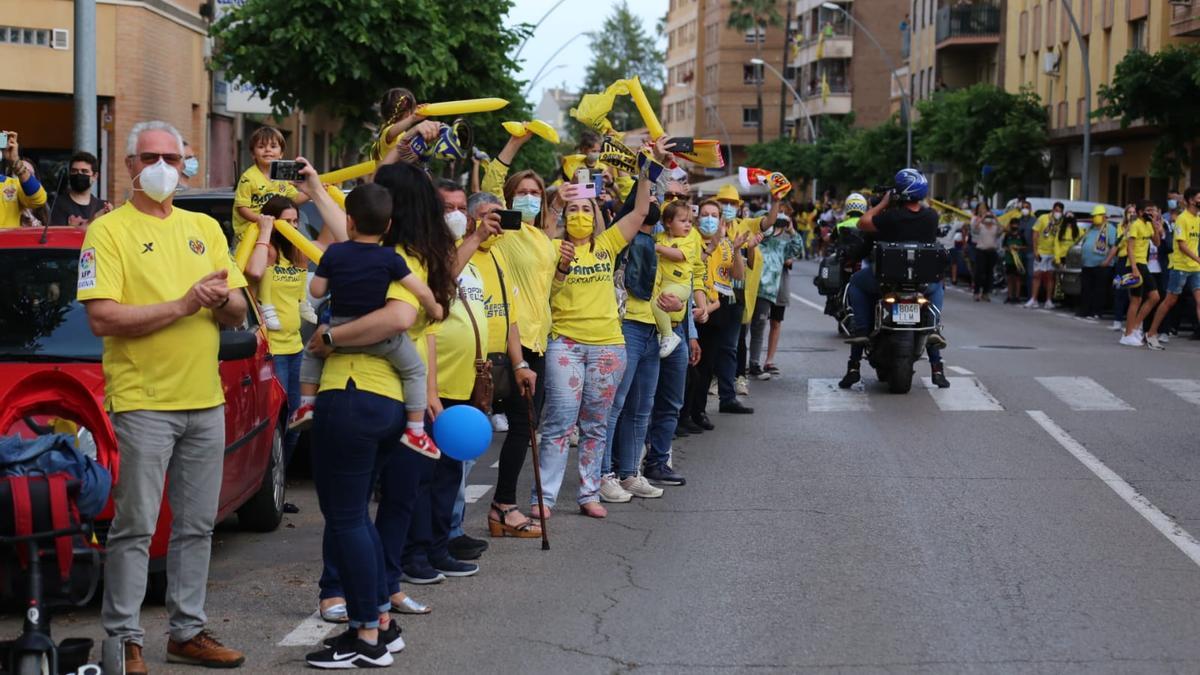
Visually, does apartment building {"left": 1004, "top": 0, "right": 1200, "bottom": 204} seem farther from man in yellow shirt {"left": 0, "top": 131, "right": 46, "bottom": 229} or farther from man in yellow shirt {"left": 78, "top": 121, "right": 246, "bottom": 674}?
man in yellow shirt {"left": 78, "top": 121, "right": 246, "bottom": 674}

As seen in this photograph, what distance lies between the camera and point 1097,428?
549 inches

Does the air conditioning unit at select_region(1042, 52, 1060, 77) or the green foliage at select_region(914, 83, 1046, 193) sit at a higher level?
the air conditioning unit at select_region(1042, 52, 1060, 77)

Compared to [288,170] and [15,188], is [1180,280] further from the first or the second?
[288,170]

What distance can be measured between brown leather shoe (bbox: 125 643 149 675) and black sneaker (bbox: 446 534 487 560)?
2620mm

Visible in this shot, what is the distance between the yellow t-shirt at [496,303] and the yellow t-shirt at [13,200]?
15.8ft

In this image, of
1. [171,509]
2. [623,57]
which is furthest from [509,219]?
[623,57]

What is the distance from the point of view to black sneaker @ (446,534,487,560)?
28.5ft

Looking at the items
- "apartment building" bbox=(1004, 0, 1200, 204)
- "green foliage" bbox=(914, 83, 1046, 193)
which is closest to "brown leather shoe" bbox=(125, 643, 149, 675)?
"apartment building" bbox=(1004, 0, 1200, 204)

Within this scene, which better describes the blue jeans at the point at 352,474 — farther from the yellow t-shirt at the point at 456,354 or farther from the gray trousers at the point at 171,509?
the yellow t-shirt at the point at 456,354

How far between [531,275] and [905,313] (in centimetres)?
783

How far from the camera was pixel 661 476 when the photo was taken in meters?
11.2

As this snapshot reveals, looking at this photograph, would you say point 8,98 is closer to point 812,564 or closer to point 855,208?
point 855,208

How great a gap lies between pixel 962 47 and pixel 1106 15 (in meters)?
18.6

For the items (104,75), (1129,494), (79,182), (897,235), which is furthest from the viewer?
(104,75)
